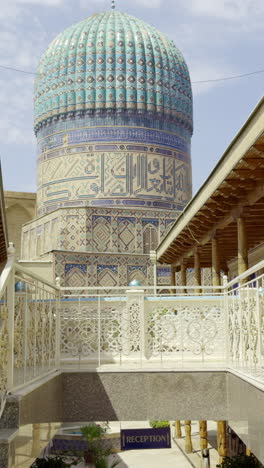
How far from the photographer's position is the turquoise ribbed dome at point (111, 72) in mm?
23125

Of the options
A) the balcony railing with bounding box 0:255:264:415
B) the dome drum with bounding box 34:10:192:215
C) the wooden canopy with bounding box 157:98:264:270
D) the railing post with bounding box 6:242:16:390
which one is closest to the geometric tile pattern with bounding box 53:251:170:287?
the dome drum with bounding box 34:10:192:215

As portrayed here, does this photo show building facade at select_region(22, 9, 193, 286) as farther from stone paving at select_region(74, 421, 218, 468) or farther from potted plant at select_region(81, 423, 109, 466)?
stone paving at select_region(74, 421, 218, 468)

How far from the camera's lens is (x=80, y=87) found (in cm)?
2330

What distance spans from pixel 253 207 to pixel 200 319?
147 inches

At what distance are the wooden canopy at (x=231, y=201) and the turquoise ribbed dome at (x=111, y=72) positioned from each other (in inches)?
311

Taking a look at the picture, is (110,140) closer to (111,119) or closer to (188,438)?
(111,119)

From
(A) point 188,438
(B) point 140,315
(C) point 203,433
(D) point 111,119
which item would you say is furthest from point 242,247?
(D) point 111,119

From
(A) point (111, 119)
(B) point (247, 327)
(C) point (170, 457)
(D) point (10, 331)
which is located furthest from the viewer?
(A) point (111, 119)

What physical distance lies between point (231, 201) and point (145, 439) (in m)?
4.36

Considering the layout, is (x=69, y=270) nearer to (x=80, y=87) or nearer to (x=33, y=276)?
(x=80, y=87)

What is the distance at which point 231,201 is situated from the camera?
1087 centimetres

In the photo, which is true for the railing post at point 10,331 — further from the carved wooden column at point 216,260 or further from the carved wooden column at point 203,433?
the carved wooden column at point 203,433

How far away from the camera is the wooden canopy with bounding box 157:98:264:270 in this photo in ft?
25.7

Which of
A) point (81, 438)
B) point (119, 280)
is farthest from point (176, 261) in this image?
point (81, 438)
